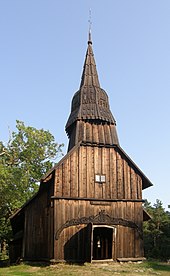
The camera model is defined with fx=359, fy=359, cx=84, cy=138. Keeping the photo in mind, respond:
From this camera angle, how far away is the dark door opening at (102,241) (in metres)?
23.0

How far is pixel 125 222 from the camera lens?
2275 centimetres

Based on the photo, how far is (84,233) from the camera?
2159 cm

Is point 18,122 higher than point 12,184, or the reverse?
point 18,122

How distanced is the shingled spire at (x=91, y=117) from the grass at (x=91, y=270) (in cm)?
786

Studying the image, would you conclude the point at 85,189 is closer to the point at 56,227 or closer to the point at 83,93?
the point at 56,227

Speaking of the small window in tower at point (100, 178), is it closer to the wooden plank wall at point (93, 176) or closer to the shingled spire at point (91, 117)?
the wooden plank wall at point (93, 176)

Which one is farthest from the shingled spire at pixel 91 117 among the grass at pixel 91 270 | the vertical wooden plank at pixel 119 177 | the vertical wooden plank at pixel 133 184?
the grass at pixel 91 270

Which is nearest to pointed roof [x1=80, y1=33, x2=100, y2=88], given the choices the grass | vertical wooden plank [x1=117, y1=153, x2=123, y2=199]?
vertical wooden plank [x1=117, y1=153, x2=123, y2=199]

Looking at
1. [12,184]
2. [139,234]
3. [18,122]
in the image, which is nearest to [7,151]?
[18,122]

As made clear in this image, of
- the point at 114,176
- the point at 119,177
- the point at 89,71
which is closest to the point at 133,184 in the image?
the point at 119,177

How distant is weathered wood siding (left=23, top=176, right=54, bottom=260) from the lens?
22234 millimetres

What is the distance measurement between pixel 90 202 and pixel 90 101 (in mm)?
7856

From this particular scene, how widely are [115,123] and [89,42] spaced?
904cm

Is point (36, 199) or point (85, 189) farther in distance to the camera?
point (36, 199)
